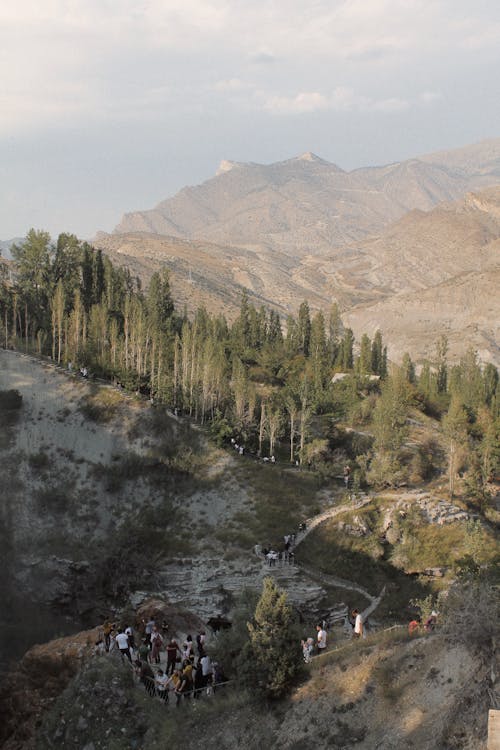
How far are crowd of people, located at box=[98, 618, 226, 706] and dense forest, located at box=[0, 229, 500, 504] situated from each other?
26.4 meters

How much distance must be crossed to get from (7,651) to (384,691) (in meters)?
28.1

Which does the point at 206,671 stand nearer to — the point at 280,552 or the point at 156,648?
the point at 156,648

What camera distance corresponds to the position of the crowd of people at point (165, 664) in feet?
71.9

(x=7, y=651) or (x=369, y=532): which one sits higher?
(x=369, y=532)

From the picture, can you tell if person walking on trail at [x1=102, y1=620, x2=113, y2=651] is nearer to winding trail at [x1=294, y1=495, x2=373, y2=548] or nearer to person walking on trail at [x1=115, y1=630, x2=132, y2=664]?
person walking on trail at [x1=115, y1=630, x2=132, y2=664]

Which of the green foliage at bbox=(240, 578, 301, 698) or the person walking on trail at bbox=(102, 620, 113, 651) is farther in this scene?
the person walking on trail at bbox=(102, 620, 113, 651)

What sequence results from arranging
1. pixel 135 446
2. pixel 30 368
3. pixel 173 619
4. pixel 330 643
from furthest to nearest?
pixel 30 368
pixel 135 446
pixel 173 619
pixel 330 643

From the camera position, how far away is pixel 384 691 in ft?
62.8

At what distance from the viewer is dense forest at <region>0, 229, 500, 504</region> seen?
5609cm

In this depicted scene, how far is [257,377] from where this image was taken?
7956cm

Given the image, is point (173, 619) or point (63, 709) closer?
point (63, 709)

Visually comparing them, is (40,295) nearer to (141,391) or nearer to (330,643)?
(141,391)

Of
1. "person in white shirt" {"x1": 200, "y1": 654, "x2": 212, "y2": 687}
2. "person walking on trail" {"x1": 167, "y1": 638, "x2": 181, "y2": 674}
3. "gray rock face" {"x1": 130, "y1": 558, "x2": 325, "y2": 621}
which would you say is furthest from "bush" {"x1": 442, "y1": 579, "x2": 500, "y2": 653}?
"gray rock face" {"x1": 130, "y1": 558, "x2": 325, "y2": 621}

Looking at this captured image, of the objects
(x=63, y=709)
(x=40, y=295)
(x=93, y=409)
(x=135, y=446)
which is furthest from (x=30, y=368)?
(x=63, y=709)
